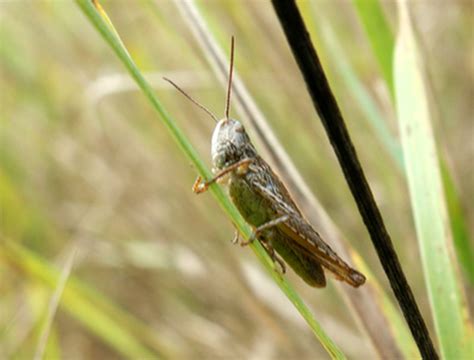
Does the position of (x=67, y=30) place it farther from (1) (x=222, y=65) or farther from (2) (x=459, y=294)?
(2) (x=459, y=294)

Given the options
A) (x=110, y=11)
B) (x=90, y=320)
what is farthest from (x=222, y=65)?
(x=110, y=11)

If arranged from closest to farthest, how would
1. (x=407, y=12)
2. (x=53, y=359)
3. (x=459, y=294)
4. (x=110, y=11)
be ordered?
1. (x=459, y=294)
2. (x=407, y=12)
3. (x=53, y=359)
4. (x=110, y=11)

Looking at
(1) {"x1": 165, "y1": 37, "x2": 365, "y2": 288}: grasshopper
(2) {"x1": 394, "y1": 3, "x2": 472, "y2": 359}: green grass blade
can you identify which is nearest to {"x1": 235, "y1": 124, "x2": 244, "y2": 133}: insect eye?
(1) {"x1": 165, "y1": 37, "x2": 365, "y2": 288}: grasshopper

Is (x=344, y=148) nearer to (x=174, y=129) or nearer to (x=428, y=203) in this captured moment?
(x=174, y=129)

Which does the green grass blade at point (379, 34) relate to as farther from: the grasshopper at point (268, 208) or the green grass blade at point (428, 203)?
the grasshopper at point (268, 208)

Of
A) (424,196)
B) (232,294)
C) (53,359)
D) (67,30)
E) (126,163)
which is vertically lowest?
(53,359)

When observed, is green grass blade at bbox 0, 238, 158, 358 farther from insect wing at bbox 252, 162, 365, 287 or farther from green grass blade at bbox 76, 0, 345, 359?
green grass blade at bbox 76, 0, 345, 359

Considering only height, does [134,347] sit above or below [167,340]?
below
